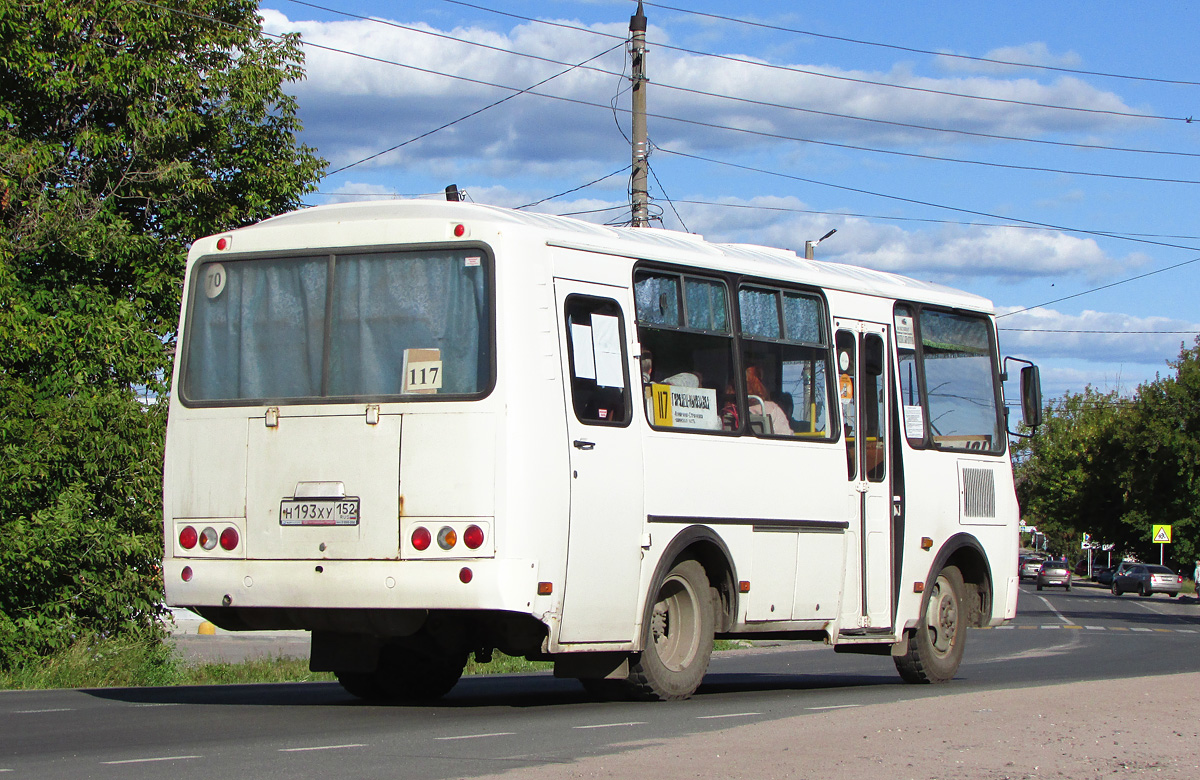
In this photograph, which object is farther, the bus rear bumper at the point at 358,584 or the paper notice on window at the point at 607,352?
the paper notice on window at the point at 607,352

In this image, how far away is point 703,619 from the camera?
11.8 meters

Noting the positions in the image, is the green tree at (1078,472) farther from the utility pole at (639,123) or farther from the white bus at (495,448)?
the white bus at (495,448)

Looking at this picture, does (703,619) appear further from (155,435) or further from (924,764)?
(155,435)

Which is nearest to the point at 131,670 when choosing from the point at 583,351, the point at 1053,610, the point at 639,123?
the point at 583,351

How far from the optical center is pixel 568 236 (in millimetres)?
10852

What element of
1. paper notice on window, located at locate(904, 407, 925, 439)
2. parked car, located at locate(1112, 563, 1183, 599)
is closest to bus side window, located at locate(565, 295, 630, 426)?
paper notice on window, located at locate(904, 407, 925, 439)

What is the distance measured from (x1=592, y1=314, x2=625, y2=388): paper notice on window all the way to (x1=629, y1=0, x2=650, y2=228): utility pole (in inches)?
433

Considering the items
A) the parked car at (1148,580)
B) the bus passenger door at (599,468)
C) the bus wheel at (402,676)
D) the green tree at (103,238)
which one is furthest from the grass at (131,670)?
the parked car at (1148,580)

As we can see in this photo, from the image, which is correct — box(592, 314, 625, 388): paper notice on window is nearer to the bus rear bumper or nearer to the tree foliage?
the bus rear bumper

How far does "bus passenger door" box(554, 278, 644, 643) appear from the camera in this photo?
34.4 ft

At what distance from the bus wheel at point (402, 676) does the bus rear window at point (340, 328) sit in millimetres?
2552

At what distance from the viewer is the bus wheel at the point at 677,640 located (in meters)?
11.5

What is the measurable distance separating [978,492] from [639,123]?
935 cm

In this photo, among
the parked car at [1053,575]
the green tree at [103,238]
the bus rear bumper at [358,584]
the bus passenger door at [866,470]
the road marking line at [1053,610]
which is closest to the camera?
the bus rear bumper at [358,584]
